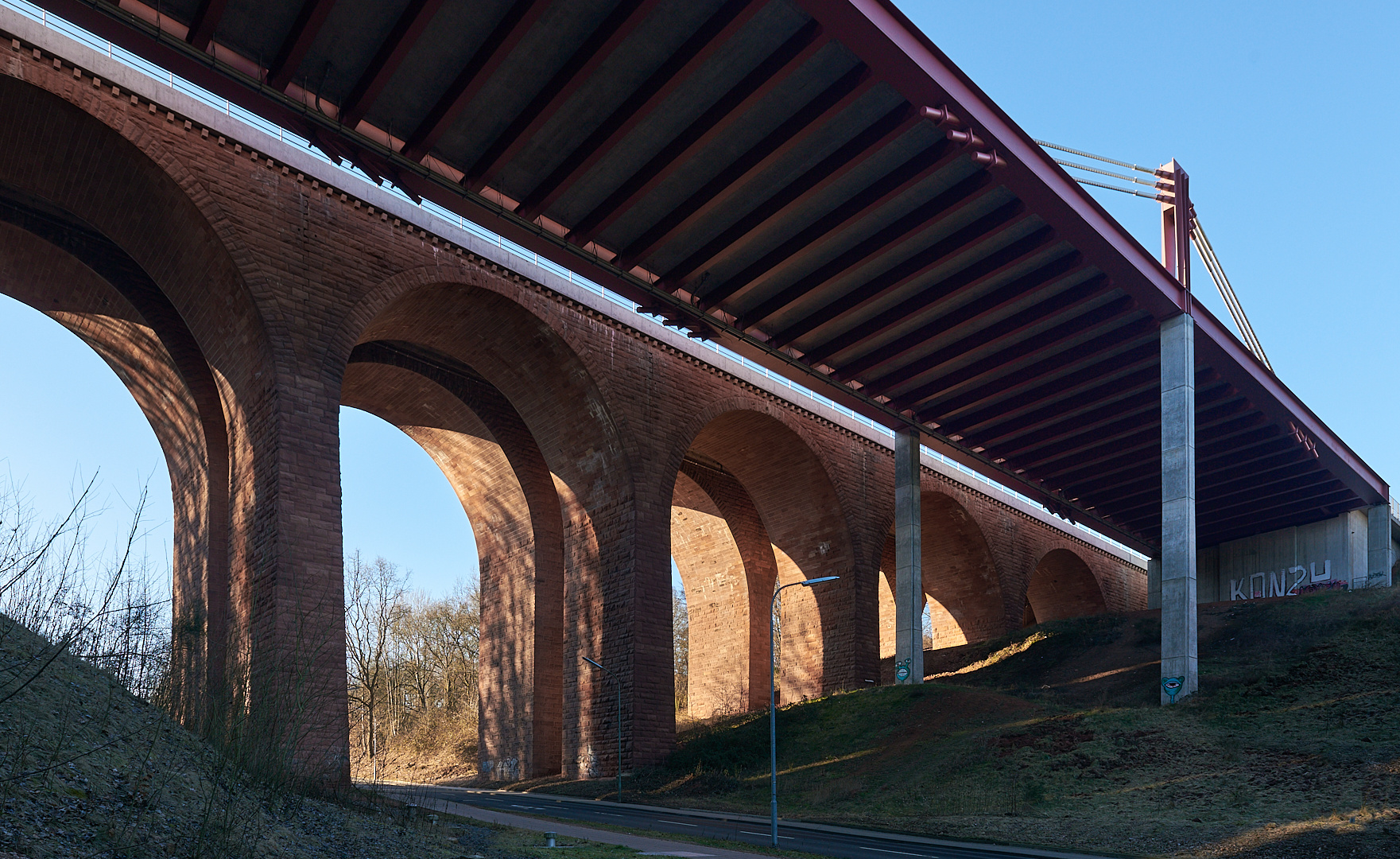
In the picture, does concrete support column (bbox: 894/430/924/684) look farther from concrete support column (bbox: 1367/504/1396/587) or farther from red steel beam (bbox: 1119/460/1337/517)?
concrete support column (bbox: 1367/504/1396/587)

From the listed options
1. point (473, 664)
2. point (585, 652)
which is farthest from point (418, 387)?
point (473, 664)

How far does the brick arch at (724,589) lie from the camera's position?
41.1 meters

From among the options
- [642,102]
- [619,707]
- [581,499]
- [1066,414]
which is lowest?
[619,707]

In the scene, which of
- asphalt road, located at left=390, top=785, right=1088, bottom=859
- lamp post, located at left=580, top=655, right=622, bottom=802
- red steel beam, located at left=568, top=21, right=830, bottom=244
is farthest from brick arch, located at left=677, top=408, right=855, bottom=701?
red steel beam, located at left=568, top=21, right=830, bottom=244

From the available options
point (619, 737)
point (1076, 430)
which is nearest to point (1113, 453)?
point (1076, 430)

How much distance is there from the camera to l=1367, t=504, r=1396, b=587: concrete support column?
145 feet

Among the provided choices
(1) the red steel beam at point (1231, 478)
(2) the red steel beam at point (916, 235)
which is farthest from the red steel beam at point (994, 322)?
(1) the red steel beam at point (1231, 478)

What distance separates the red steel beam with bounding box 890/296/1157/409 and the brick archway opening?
1240 centimetres

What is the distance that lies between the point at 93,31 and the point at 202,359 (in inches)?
418

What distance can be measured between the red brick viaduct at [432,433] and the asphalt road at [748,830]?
375cm

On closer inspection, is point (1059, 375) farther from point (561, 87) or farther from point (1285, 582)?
point (1285, 582)

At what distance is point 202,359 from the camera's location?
26.6 meters

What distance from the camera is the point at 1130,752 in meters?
22.5

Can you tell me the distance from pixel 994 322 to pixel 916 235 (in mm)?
5916
